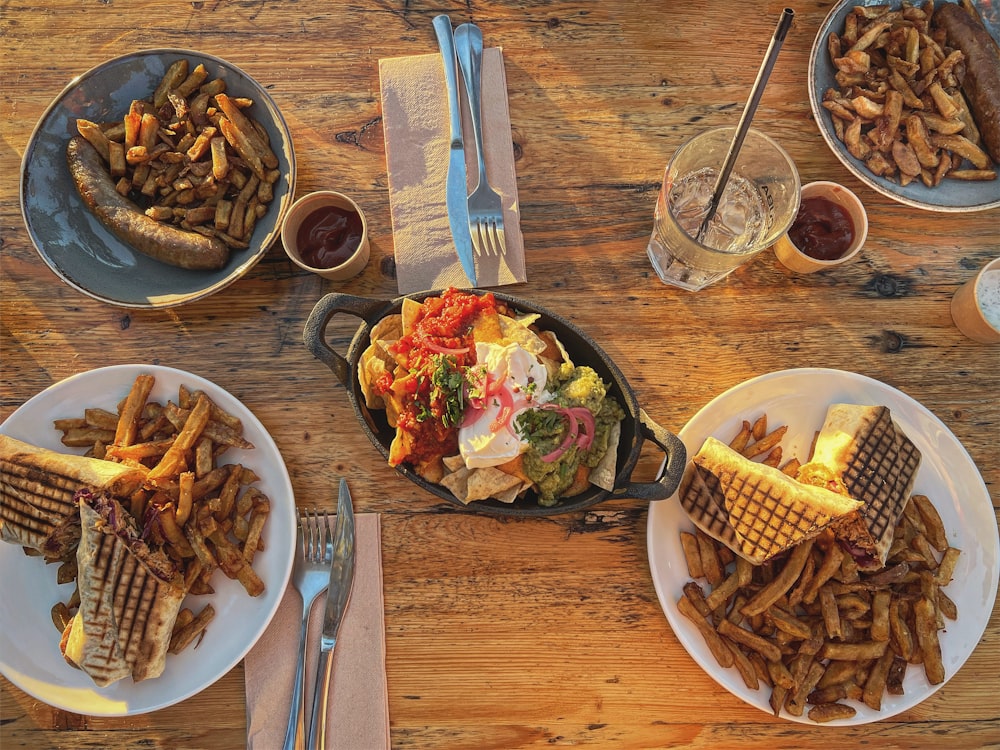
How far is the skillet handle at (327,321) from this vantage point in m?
2.21

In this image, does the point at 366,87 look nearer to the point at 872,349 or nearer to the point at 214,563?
the point at 214,563

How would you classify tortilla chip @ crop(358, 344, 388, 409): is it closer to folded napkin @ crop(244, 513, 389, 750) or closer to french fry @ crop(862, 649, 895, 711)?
folded napkin @ crop(244, 513, 389, 750)

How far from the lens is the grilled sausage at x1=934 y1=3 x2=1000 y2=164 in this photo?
2.59m

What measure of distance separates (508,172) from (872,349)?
5.52 ft

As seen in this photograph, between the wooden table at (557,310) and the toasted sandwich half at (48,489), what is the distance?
481mm

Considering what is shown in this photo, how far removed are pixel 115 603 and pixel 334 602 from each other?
28.9 inches

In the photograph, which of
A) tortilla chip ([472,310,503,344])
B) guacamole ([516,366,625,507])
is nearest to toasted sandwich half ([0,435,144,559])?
tortilla chip ([472,310,503,344])

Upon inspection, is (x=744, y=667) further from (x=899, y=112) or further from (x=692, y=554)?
(x=899, y=112)

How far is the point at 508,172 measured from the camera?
9.07 feet

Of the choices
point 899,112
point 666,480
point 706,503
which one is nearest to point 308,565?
point 666,480

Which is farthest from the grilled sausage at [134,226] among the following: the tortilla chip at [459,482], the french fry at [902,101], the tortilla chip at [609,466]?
A: the french fry at [902,101]

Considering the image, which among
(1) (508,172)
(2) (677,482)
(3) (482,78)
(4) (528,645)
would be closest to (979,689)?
(2) (677,482)

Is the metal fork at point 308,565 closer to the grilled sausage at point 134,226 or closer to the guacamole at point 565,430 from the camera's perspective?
the guacamole at point 565,430

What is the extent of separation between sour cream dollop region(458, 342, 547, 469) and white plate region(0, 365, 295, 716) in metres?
0.80
